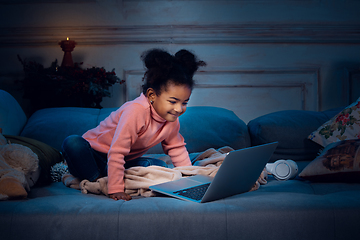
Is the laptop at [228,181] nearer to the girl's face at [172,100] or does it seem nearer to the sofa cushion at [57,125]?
the girl's face at [172,100]

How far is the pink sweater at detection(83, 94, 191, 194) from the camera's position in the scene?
1.12 meters

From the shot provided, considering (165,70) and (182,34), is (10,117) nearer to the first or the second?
(165,70)

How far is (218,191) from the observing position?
2.98ft

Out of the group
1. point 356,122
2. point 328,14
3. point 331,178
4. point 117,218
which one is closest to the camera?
point 117,218

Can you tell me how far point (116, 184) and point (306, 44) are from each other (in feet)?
6.78

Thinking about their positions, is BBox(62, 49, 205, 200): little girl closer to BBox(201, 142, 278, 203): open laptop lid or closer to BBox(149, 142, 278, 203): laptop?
BBox(149, 142, 278, 203): laptop

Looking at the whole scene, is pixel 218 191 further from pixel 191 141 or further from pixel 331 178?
pixel 191 141

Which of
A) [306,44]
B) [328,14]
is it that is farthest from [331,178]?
[328,14]

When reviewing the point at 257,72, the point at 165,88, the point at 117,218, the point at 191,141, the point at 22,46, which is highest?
the point at 22,46

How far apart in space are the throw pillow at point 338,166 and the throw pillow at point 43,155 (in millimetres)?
1103

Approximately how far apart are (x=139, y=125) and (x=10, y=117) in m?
0.91

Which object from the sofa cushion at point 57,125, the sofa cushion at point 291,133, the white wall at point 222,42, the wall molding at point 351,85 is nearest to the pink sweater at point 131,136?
the sofa cushion at point 57,125

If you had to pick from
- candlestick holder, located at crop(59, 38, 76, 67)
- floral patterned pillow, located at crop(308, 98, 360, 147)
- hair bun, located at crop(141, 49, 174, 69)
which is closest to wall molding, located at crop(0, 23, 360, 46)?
candlestick holder, located at crop(59, 38, 76, 67)

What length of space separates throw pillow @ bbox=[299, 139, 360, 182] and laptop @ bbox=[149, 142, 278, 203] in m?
0.30
